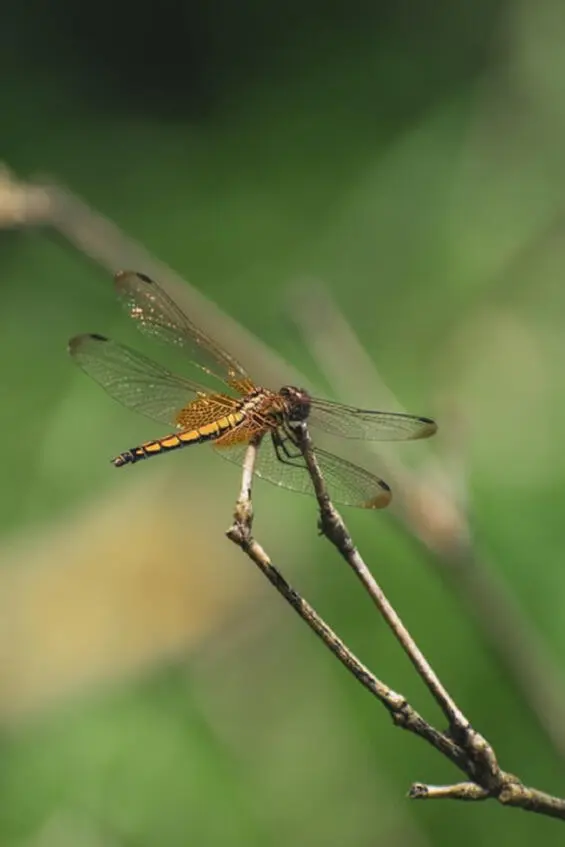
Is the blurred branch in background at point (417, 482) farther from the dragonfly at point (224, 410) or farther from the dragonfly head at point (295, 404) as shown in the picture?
the dragonfly head at point (295, 404)

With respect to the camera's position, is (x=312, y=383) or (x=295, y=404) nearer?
(x=295, y=404)

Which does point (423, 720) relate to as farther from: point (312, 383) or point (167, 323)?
point (312, 383)

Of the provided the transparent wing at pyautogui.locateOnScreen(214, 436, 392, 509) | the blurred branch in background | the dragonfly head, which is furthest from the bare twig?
the dragonfly head

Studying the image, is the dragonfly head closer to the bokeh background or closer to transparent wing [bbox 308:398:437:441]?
transparent wing [bbox 308:398:437:441]

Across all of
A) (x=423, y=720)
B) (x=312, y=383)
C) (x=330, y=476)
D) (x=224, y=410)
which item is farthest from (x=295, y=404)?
(x=312, y=383)

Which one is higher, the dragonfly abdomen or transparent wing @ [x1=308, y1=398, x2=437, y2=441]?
the dragonfly abdomen

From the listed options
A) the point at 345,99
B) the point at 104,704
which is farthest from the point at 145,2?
the point at 104,704

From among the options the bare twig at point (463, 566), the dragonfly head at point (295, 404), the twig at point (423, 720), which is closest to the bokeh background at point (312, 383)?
the bare twig at point (463, 566)
